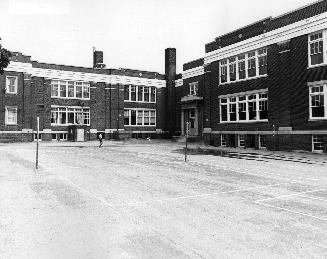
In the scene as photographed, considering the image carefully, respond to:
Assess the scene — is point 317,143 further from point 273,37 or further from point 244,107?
point 273,37

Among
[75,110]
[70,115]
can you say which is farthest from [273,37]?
[70,115]

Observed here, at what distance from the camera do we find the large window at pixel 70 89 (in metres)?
42.1

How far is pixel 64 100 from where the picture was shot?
4256cm

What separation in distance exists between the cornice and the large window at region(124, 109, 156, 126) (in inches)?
664

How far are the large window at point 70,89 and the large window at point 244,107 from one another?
20023 mm

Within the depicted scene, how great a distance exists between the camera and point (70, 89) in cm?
4309

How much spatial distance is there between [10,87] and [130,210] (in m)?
35.6

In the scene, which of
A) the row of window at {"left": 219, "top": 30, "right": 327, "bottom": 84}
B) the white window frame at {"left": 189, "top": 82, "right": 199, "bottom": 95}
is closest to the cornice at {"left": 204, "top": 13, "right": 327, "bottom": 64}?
the row of window at {"left": 219, "top": 30, "right": 327, "bottom": 84}

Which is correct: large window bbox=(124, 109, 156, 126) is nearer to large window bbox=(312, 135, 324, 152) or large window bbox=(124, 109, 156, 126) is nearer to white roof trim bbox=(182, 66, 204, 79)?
white roof trim bbox=(182, 66, 204, 79)

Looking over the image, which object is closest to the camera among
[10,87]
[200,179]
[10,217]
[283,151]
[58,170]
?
[10,217]

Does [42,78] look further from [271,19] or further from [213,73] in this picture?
[271,19]

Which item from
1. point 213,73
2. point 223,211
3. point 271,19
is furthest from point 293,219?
point 213,73

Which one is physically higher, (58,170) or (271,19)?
(271,19)

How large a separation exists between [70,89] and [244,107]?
77.7 feet
